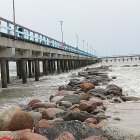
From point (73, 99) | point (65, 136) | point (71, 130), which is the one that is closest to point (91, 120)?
point (71, 130)

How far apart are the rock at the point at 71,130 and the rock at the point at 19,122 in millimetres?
313

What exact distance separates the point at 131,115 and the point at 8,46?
9054 millimetres

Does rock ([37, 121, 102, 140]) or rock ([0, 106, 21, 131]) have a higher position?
rock ([0, 106, 21, 131])

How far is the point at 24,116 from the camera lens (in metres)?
6.83

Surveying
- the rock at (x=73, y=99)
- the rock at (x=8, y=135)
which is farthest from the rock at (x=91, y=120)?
the rock at (x=73, y=99)

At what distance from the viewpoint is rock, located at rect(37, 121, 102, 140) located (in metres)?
6.32

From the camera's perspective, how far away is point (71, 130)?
649cm

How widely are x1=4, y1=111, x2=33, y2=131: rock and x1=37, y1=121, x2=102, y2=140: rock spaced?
1.03 feet

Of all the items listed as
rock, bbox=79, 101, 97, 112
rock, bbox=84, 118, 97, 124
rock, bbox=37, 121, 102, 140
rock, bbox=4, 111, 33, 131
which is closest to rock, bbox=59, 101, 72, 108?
rock, bbox=79, 101, 97, 112

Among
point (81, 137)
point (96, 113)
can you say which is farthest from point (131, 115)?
point (81, 137)

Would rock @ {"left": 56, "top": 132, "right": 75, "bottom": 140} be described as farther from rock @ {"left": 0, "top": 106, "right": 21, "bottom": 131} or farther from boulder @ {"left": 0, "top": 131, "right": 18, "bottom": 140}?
rock @ {"left": 0, "top": 106, "right": 21, "bottom": 131}

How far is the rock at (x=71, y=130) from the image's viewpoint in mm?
6316

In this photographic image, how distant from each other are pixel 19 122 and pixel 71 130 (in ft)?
3.07

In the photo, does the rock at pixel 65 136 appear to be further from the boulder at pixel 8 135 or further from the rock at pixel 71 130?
the boulder at pixel 8 135
